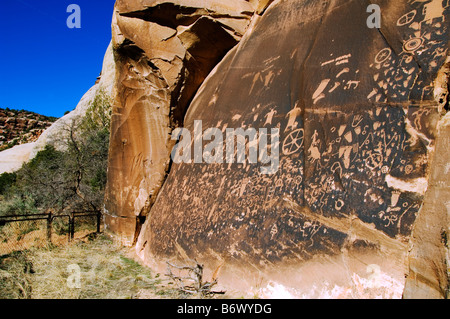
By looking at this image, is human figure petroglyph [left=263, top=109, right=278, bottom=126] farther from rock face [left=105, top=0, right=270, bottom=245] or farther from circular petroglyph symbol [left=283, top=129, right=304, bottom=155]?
→ rock face [left=105, top=0, right=270, bottom=245]

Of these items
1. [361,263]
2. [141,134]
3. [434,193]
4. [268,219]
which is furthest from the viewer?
[141,134]

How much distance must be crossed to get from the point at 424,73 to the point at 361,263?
1415mm

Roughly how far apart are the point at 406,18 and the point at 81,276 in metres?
4.29

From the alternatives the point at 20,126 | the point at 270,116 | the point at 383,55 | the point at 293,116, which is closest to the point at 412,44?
the point at 383,55

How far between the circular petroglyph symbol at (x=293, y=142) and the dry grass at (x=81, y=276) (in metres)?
1.72

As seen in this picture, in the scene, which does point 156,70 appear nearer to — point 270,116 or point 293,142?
point 270,116

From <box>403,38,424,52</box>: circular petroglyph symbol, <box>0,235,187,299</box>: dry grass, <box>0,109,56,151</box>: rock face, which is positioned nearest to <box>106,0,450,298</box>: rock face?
<box>403,38,424,52</box>: circular petroglyph symbol

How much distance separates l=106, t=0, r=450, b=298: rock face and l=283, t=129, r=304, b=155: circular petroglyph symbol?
0.01 meters

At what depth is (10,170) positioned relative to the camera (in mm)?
15984

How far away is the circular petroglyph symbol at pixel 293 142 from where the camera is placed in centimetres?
277

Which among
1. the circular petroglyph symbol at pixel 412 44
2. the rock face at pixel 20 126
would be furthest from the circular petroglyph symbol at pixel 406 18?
the rock face at pixel 20 126

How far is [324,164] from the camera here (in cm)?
249

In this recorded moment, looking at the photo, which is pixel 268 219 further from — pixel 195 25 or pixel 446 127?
pixel 195 25
